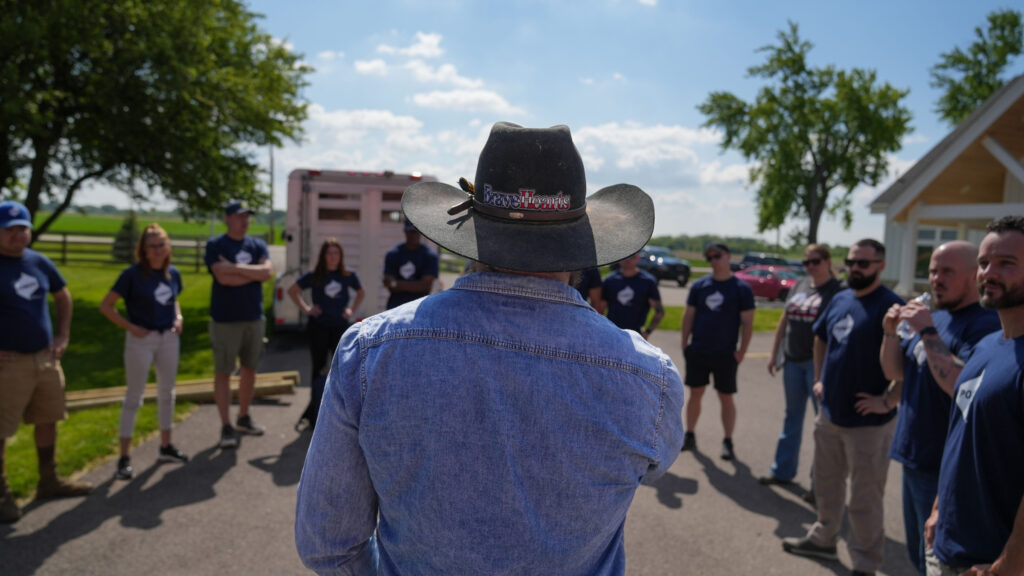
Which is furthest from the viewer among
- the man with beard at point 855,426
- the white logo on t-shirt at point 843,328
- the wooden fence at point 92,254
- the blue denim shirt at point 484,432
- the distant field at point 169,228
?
the distant field at point 169,228

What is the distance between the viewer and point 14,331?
4.36 metres

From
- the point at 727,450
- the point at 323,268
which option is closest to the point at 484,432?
the point at 727,450

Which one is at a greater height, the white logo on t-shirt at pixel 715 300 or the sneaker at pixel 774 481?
the white logo on t-shirt at pixel 715 300

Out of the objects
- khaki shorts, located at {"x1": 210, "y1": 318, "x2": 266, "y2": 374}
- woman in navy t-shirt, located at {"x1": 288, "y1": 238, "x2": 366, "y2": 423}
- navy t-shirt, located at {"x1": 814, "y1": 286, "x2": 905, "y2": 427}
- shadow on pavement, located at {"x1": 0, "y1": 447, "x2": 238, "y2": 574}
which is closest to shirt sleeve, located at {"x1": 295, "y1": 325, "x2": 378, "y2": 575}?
shadow on pavement, located at {"x1": 0, "y1": 447, "x2": 238, "y2": 574}

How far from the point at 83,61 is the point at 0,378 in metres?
11.9

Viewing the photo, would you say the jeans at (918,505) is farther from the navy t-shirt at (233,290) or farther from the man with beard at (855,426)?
the navy t-shirt at (233,290)

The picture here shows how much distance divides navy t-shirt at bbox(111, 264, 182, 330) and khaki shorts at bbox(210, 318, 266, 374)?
680mm

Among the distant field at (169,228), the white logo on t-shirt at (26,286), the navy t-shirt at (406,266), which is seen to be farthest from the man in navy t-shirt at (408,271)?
the distant field at (169,228)

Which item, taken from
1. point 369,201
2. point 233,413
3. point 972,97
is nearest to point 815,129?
point 972,97

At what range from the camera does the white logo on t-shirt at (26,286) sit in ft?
14.3

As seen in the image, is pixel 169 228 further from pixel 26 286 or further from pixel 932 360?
pixel 932 360

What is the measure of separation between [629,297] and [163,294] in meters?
4.36

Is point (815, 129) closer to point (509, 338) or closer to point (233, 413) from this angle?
point (233, 413)

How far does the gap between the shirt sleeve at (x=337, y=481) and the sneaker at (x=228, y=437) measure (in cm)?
491
